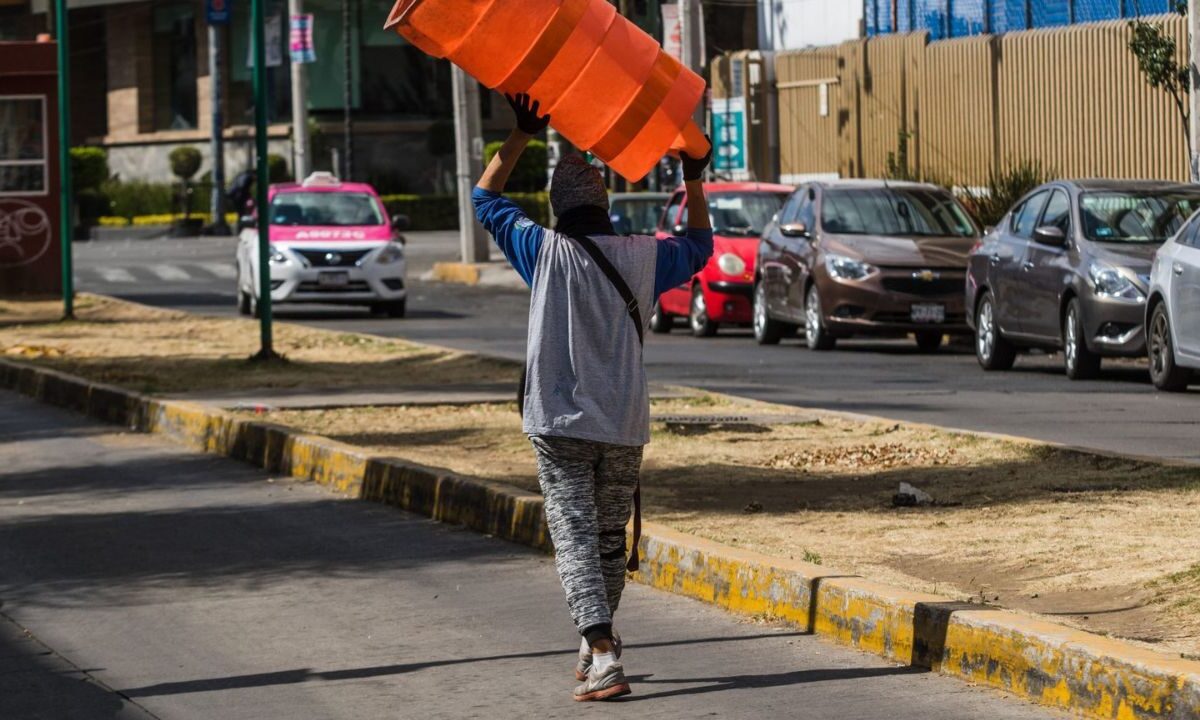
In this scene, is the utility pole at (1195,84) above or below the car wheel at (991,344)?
above

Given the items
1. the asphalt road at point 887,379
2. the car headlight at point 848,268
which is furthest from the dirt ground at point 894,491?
the car headlight at point 848,268

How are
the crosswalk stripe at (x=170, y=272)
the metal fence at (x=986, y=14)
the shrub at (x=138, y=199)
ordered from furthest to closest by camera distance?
the shrub at (x=138, y=199) < the crosswalk stripe at (x=170, y=272) < the metal fence at (x=986, y=14)

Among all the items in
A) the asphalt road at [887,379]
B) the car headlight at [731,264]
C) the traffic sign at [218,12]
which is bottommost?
the asphalt road at [887,379]

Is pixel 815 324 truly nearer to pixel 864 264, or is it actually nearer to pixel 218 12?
pixel 864 264

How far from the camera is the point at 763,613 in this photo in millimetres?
8523

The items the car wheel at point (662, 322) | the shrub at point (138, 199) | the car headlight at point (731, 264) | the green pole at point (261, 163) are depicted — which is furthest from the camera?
the shrub at point (138, 199)

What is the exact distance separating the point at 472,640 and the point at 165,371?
40.1 ft

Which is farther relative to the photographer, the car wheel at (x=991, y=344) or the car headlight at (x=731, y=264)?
the car headlight at (x=731, y=264)

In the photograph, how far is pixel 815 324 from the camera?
22688mm

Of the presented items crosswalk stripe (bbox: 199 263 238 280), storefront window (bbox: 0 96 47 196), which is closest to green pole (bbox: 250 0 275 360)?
storefront window (bbox: 0 96 47 196)

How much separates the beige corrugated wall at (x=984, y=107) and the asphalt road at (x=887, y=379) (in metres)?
5.19

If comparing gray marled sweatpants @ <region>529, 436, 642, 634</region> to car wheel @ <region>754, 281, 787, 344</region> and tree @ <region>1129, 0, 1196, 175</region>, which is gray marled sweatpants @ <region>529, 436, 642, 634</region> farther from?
tree @ <region>1129, 0, 1196, 175</region>

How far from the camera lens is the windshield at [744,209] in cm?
2633

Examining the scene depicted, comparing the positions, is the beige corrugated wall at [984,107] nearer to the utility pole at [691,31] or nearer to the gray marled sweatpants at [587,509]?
the utility pole at [691,31]
